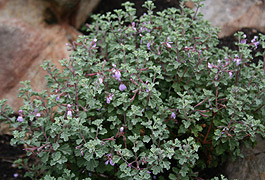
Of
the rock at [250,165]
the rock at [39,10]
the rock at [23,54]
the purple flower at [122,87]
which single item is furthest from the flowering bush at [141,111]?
the rock at [39,10]

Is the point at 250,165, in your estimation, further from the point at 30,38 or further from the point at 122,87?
the point at 30,38

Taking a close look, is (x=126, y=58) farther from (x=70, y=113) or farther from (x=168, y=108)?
(x=70, y=113)

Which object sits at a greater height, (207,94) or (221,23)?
(221,23)

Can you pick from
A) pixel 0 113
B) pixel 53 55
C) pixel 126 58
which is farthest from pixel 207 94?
pixel 53 55

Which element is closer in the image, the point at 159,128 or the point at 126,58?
the point at 159,128

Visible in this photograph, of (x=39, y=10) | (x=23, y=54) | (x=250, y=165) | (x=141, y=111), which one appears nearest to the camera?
(x=141, y=111)

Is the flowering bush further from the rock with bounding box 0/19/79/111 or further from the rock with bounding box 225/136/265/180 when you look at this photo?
the rock with bounding box 0/19/79/111

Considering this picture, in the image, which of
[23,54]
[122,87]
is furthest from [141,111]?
[23,54]
